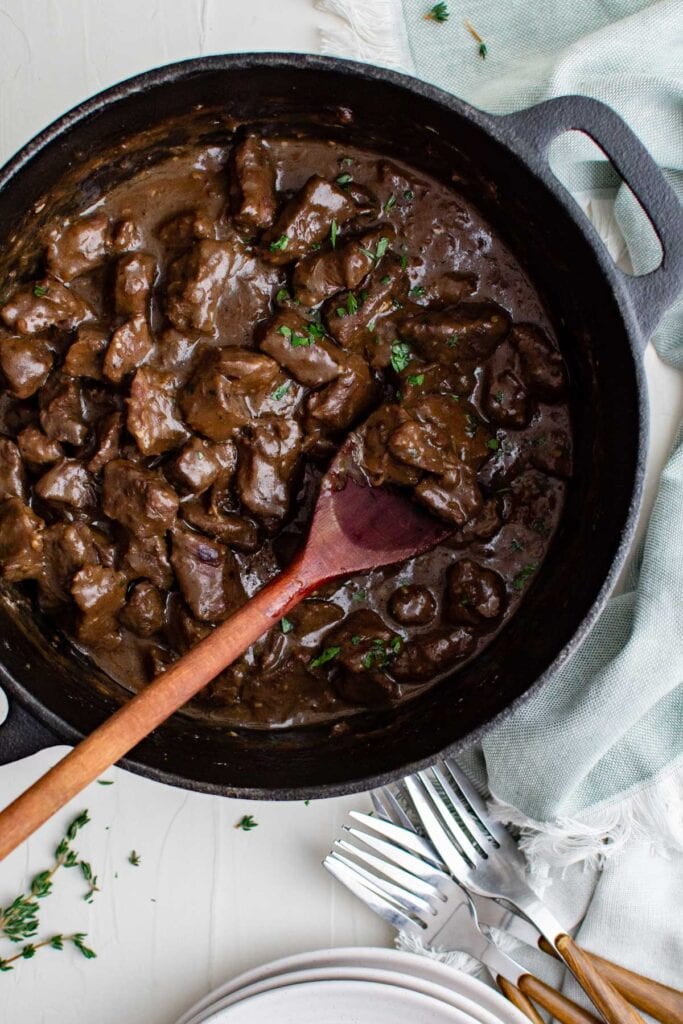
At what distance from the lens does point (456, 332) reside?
11.1ft

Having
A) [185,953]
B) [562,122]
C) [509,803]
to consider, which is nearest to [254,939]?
[185,953]

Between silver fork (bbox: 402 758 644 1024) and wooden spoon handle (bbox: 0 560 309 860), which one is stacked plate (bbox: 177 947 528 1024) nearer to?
silver fork (bbox: 402 758 644 1024)

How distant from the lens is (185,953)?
380 centimetres

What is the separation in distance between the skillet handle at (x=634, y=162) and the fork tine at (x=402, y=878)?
2.04 metres

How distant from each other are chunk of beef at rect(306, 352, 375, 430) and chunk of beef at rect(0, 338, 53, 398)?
0.84 meters

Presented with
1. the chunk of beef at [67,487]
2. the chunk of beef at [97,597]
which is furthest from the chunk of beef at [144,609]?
the chunk of beef at [67,487]

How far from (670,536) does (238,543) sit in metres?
1.43

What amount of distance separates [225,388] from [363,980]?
1.94 metres

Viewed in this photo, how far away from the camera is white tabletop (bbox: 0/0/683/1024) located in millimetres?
3736

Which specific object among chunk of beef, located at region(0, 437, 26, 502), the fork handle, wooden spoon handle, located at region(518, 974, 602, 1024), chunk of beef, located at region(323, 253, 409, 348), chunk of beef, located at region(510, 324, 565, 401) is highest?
chunk of beef, located at region(0, 437, 26, 502)

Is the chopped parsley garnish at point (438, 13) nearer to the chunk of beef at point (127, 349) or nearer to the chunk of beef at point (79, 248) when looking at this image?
the chunk of beef at point (79, 248)

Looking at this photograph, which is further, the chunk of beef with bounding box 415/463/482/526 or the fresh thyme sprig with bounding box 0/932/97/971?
the fresh thyme sprig with bounding box 0/932/97/971

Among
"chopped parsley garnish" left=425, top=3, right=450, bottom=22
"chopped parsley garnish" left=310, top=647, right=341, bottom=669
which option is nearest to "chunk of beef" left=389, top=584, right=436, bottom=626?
"chopped parsley garnish" left=310, top=647, right=341, bottom=669

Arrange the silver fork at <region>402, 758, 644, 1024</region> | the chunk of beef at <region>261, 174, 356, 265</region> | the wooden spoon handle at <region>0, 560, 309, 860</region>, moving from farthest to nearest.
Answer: the silver fork at <region>402, 758, 644, 1024</region>
the chunk of beef at <region>261, 174, 356, 265</region>
the wooden spoon handle at <region>0, 560, 309, 860</region>
